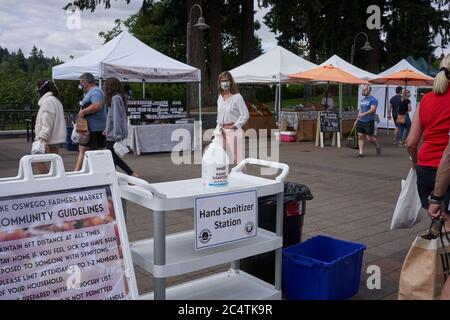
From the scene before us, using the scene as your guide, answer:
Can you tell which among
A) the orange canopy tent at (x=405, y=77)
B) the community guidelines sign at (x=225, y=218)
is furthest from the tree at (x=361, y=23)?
the community guidelines sign at (x=225, y=218)

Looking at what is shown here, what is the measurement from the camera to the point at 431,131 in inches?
134

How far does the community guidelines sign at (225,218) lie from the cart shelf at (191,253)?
0.30 ft

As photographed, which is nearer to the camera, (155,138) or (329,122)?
(155,138)

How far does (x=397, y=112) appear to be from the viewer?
15312mm

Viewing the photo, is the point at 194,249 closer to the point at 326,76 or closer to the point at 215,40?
the point at 326,76

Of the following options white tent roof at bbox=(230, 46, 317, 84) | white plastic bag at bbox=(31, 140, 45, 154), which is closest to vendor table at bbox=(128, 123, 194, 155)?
white tent roof at bbox=(230, 46, 317, 84)

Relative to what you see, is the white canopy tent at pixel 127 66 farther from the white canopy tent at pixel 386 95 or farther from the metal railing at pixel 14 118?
the white canopy tent at pixel 386 95

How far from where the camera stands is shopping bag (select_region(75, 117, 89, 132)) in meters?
7.29

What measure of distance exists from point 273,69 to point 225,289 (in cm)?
1262

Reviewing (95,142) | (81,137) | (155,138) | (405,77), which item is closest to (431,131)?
(95,142)

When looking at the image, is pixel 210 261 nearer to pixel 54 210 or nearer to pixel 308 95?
pixel 54 210

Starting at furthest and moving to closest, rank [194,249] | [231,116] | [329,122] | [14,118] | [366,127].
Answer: [14,118], [329,122], [366,127], [231,116], [194,249]

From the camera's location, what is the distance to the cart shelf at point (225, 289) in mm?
3512

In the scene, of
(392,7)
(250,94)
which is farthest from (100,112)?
(392,7)
